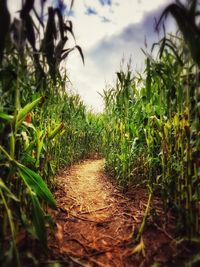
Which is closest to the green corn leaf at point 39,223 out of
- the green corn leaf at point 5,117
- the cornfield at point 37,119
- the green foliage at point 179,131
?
the cornfield at point 37,119

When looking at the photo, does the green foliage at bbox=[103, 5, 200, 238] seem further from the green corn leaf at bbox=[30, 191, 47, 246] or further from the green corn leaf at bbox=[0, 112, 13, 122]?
the green corn leaf at bbox=[0, 112, 13, 122]

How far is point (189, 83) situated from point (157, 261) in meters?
1.00

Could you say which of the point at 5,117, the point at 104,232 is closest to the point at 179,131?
the point at 104,232

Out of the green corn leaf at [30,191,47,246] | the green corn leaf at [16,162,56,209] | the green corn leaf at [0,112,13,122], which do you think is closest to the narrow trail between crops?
the green corn leaf at [30,191,47,246]

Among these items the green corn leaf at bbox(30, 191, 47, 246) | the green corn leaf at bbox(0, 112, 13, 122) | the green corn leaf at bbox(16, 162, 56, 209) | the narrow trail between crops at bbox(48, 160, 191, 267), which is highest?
the green corn leaf at bbox(0, 112, 13, 122)

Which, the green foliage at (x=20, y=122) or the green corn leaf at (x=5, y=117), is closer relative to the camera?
the green foliage at (x=20, y=122)

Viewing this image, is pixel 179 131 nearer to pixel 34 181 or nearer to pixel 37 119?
pixel 34 181

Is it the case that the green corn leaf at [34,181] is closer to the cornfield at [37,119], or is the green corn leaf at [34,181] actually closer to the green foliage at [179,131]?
the cornfield at [37,119]

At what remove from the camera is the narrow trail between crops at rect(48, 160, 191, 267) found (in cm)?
138

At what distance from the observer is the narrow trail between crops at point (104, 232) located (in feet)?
4.51

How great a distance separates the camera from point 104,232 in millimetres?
1749

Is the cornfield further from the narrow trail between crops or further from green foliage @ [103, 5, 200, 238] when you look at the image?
the narrow trail between crops

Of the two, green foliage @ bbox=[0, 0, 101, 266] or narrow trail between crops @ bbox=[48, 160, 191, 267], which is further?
narrow trail between crops @ bbox=[48, 160, 191, 267]

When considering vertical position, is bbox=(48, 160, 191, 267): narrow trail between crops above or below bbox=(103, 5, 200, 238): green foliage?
below
